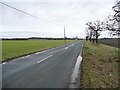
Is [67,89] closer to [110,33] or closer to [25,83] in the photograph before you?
[25,83]

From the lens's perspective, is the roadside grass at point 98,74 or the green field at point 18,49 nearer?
the roadside grass at point 98,74

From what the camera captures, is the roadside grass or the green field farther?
the green field

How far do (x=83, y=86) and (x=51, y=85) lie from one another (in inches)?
53.5

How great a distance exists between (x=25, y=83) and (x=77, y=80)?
8.54 feet

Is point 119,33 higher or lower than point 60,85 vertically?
higher

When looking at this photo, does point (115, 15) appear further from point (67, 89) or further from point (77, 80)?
point (67, 89)

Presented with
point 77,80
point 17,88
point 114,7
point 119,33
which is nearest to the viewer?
point 17,88

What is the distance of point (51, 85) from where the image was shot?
974 centimetres

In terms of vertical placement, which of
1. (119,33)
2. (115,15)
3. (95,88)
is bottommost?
(95,88)

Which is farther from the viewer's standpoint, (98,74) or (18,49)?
(18,49)

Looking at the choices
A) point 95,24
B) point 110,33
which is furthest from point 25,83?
point 95,24

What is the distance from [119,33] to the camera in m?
30.9

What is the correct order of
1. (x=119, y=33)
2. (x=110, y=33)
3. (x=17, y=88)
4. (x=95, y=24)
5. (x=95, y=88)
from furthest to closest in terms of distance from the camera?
(x=95, y=24)
(x=110, y=33)
(x=119, y=33)
(x=95, y=88)
(x=17, y=88)

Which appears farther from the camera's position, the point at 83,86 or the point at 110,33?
the point at 110,33
